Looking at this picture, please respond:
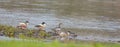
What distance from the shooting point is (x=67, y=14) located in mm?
31844

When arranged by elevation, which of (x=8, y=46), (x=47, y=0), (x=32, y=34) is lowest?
(x=47, y=0)

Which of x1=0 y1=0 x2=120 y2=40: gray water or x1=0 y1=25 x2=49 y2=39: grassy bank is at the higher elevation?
x1=0 y1=25 x2=49 y2=39: grassy bank

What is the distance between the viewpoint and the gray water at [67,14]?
26.1 m

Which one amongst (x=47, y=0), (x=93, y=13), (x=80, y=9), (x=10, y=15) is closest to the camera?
(x=10, y=15)

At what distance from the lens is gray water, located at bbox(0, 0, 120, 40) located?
26.1m

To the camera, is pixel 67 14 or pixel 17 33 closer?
pixel 17 33

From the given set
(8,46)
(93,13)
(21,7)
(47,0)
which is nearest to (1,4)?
(21,7)

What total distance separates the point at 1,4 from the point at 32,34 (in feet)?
55.9

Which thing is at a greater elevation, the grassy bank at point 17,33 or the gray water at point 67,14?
the grassy bank at point 17,33

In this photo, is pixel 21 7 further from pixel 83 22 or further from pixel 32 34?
pixel 32 34

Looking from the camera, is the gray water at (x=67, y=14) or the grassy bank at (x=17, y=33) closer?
the grassy bank at (x=17, y=33)

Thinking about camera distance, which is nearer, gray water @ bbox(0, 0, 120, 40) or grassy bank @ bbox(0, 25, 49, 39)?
grassy bank @ bbox(0, 25, 49, 39)

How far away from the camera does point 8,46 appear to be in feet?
27.8

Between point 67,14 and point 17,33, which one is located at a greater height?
point 17,33
